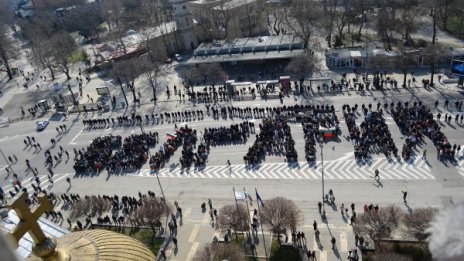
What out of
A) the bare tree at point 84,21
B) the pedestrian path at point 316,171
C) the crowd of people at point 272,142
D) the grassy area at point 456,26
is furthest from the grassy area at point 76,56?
the grassy area at point 456,26

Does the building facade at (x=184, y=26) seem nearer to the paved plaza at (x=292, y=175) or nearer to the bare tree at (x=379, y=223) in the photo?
the paved plaza at (x=292, y=175)

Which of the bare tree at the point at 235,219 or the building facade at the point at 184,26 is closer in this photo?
the bare tree at the point at 235,219

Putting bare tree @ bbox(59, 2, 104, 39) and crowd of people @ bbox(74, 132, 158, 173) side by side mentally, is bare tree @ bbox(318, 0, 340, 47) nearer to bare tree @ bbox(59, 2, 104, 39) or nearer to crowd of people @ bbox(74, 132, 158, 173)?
crowd of people @ bbox(74, 132, 158, 173)

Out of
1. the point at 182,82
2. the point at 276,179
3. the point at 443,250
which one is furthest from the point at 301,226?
the point at 182,82

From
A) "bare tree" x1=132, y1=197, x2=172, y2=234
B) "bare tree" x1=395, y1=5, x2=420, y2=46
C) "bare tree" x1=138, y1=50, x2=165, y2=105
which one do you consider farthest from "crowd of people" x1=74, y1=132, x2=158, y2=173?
"bare tree" x1=395, y1=5, x2=420, y2=46

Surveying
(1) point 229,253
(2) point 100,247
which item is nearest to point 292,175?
(1) point 229,253
